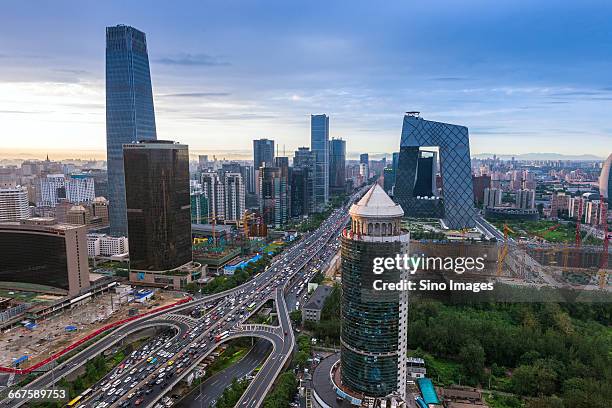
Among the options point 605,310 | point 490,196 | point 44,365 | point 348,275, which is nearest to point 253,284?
point 44,365

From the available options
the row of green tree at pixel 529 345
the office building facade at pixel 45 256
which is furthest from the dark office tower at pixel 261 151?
the row of green tree at pixel 529 345

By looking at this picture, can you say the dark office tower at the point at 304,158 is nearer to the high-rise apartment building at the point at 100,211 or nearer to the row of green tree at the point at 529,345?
the high-rise apartment building at the point at 100,211

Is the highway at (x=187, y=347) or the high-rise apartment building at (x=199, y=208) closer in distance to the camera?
the highway at (x=187, y=347)

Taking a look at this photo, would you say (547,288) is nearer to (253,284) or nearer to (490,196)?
(253,284)

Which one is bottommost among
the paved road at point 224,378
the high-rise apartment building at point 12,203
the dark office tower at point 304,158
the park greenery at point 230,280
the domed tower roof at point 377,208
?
the paved road at point 224,378

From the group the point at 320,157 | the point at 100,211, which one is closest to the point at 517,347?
the point at 100,211

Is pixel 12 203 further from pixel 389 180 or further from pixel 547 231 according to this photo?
pixel 389 180

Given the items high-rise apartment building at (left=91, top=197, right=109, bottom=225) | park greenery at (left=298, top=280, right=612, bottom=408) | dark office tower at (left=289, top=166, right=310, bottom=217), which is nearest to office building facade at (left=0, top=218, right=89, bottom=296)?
park greenery at (left=298, top=280, right=612, bottom=408)
